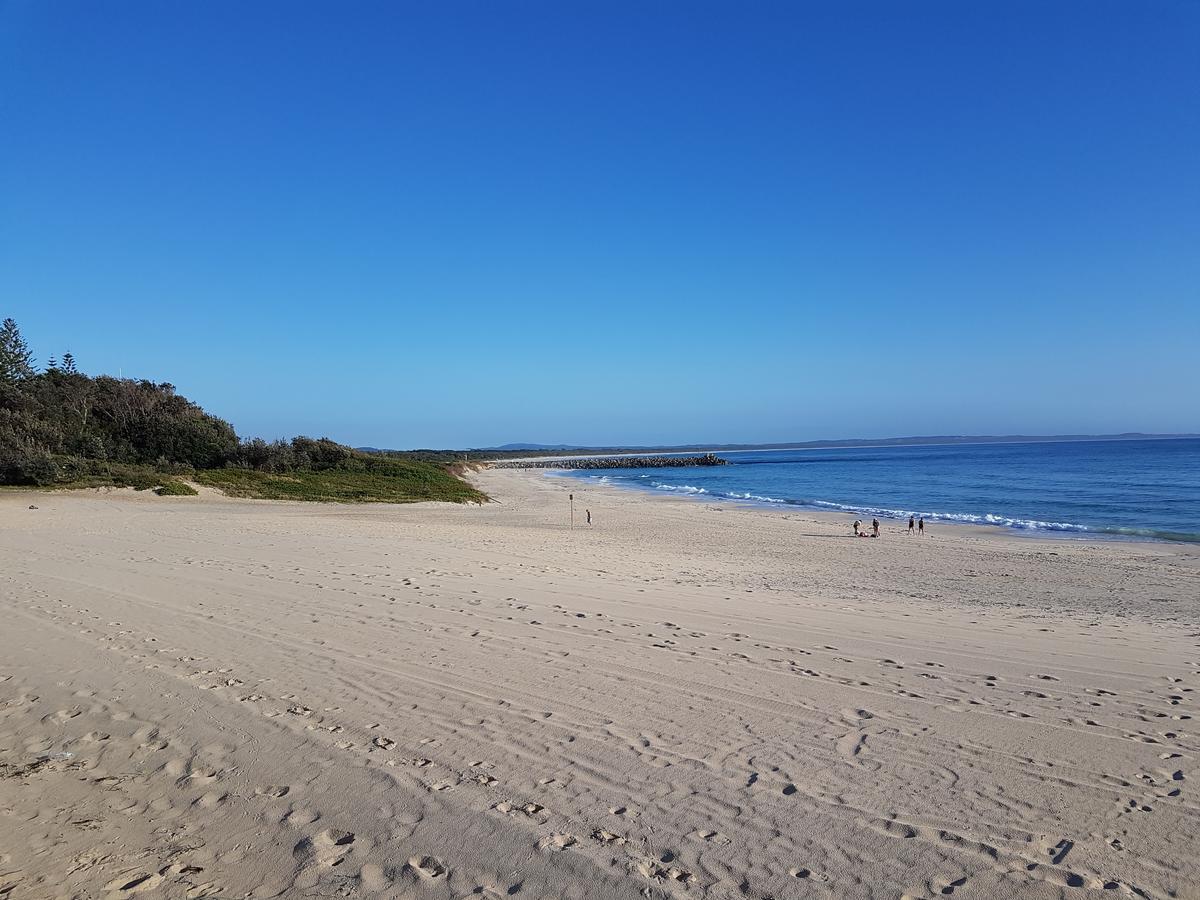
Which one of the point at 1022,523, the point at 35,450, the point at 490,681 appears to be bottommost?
the point at 1022,523

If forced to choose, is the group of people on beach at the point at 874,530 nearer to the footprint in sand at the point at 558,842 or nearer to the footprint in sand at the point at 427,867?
the footprint in sand at the point at 558,842

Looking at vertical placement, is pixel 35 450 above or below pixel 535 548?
above

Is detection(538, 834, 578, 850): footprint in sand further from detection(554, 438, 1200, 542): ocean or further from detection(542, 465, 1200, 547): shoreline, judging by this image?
detection(554, 438, 1200, 542): ocean

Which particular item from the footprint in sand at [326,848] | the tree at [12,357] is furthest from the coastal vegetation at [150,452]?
the footprint in sand at [326,848]

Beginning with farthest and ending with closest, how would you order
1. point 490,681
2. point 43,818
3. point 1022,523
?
point 1022,523 → point 490,681 → point 43,818

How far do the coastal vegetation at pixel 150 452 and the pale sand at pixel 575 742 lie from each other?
21982 mm

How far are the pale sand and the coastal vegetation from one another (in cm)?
2198

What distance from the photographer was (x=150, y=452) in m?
37.0

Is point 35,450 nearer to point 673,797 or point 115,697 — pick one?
point 115,697

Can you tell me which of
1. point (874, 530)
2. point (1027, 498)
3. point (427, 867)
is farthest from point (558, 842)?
point (1027, 498)

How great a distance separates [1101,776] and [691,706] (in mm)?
3011

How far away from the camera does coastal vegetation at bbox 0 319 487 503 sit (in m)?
30.6

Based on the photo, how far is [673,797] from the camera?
464 cm

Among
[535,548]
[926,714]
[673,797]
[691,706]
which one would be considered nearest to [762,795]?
[673,797]
